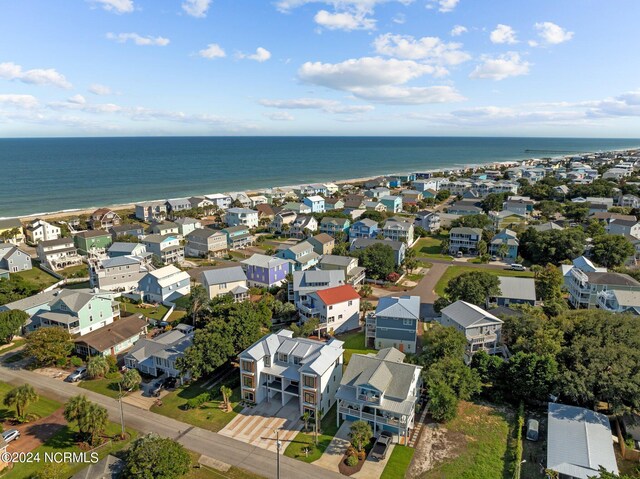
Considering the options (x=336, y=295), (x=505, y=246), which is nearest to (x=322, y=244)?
(x=336, y=295)

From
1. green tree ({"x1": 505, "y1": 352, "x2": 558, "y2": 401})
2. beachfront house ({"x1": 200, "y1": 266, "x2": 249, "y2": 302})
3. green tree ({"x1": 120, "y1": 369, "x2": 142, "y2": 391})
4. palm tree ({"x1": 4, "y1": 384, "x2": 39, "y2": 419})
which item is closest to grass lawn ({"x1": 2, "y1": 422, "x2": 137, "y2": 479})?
palm tree ({"x1": 4, "y1": 384, "x2": 39, "y2": 419})

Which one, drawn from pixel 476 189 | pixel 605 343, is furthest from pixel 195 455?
pixel 476 189

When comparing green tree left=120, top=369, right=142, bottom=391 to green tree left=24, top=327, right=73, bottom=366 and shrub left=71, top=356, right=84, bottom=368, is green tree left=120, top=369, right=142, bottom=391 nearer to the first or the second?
shrub left=71, top=356, right=84, bottom=368

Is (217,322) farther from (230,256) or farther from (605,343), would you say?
(230,256)

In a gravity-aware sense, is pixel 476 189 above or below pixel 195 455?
above

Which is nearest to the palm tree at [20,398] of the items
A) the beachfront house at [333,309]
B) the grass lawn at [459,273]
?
the beachfront house at [333,309]
